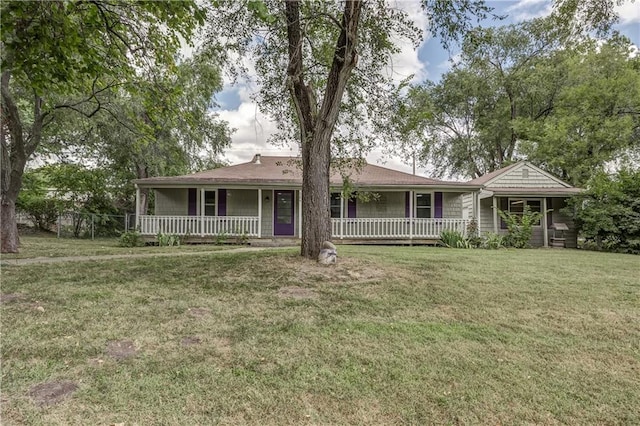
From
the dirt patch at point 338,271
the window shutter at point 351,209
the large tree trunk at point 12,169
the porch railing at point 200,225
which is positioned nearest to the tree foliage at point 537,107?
the window shutter at point 351,209

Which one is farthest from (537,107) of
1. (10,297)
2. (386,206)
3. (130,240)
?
(10,297)

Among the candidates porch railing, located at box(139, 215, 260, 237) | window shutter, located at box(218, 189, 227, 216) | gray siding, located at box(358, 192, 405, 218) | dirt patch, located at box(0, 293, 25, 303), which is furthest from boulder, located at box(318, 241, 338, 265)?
window shutter, located at box(218, 189, 227, 216)

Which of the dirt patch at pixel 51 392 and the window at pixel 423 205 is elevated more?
the window at pixel 423 205

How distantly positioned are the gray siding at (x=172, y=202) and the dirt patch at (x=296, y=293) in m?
9.94

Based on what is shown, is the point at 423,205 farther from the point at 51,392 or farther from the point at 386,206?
the point at 51,392

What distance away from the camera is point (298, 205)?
13906 millimetres

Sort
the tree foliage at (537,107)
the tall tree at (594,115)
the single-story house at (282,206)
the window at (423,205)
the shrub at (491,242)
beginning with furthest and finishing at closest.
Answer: the tree foliage at (537,107)
the tall tree at (594,115)
the window at (423,205)
the shrub at (491,242)
the single-story house at (282,206)

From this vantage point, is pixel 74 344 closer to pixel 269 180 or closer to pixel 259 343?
pixel 259 343

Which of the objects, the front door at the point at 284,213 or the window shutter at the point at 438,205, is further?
the window shutter at the point at 438,205

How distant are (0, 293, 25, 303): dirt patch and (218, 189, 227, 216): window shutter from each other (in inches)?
363

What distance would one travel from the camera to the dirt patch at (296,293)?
505 centimetres

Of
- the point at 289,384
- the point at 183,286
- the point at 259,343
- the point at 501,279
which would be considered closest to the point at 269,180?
the point at 183,286

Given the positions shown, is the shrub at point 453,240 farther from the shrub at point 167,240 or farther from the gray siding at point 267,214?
the shrub at point 167,240

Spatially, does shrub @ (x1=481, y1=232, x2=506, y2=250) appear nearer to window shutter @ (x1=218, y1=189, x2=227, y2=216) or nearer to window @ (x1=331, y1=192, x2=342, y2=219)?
window @ (x1=331, y1=192, x2=342, y2=219)
